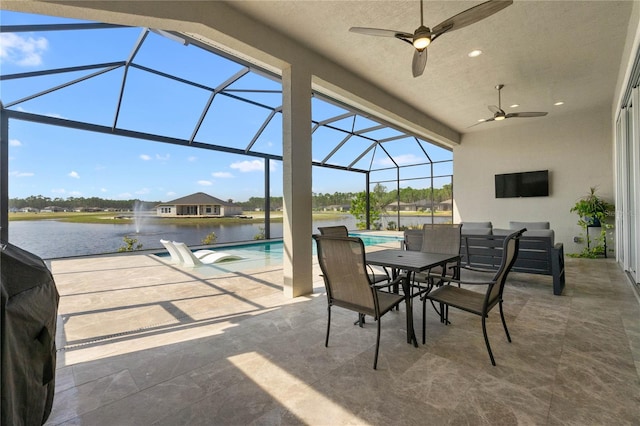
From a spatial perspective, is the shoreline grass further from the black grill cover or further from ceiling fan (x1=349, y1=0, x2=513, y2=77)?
the black grill cover

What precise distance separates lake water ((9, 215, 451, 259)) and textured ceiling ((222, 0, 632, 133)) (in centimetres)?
358

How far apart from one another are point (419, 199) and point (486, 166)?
374 centimetres

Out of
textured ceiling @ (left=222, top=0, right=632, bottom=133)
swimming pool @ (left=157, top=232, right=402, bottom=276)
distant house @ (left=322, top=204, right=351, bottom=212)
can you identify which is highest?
textured ceiling @ (left=222, top=0, right=632, bottom=133)

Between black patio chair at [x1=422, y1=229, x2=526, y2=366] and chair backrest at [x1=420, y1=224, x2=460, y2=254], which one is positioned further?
chair backrest at [x1=420, y1=224, x2=460, y2=254]

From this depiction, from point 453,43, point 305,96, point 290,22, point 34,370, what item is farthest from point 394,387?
point 453,43

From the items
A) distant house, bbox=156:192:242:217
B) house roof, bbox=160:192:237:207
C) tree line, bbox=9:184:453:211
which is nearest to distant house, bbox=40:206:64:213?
tree line, bbox=9:184:453:211

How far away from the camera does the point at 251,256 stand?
25.2ft

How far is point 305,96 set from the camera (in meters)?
3.94

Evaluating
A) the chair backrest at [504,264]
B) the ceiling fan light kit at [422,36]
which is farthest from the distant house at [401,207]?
the chair backrest at [504,264]

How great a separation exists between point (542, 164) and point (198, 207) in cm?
1087

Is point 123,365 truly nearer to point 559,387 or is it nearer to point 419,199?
point 559,387

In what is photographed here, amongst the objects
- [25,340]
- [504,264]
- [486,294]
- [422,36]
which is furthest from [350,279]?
[422,36]

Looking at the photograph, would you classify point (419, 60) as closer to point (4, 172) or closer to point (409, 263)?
point (409, 263)

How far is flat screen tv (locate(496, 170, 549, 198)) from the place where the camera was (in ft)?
25.2
